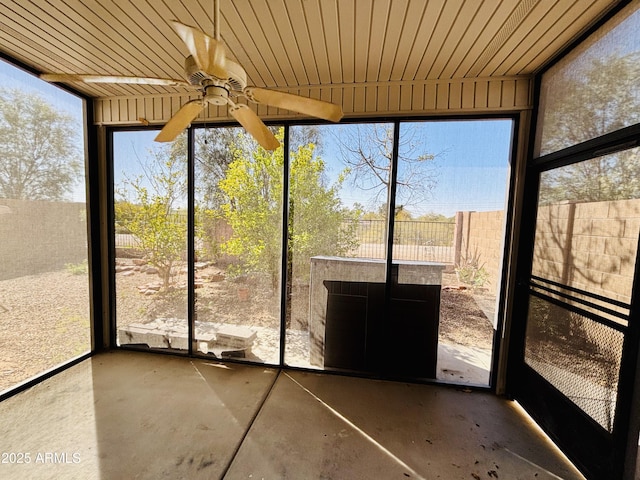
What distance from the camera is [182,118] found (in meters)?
1.42

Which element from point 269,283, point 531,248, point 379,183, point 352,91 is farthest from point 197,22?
point 531,248

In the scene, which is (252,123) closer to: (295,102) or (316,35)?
(295,102)

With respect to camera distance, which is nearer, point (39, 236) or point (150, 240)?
point (39, 236)

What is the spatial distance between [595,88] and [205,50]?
7.70 feet

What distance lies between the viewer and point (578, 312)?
6.14ft

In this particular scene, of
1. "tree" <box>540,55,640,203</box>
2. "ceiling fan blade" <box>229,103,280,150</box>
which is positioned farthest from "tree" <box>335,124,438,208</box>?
"ceiling fan blade" <box>229,103,280,150</box>

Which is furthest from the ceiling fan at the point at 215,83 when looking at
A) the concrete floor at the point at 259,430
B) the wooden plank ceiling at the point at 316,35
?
the concrete floor at the point at 259,430

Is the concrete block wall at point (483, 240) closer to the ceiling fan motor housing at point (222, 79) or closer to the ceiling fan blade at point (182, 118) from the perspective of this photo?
the ceiling fan motor housing at point (222, 79)

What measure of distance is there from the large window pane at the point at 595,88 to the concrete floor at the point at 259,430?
2.23 m

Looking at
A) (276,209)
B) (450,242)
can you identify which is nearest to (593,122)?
(450,242)

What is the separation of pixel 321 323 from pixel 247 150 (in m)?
1.93

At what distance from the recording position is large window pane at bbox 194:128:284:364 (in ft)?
9.21

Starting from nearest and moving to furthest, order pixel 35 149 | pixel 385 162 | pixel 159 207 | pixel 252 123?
pixel 252 123 → pixel 35 149 → pixel 385 162 → pixel 159 207

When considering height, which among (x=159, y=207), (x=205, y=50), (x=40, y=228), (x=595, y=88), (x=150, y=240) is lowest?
(x=150, y=240)
